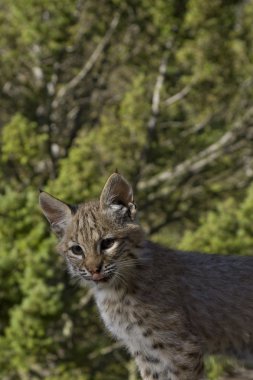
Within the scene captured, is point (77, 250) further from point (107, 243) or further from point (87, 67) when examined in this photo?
point (87, 67)

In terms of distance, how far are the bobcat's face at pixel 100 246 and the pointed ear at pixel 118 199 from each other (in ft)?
0.31

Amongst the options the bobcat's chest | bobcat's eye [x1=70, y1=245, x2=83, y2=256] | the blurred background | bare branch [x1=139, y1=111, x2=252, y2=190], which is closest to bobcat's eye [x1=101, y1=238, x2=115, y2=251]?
bobcat's eye [x1=70, y1=245, x2=83, y2=256]

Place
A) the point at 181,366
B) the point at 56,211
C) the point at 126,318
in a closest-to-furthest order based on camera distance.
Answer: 1. the point at 181,366
2. the point at 126,318
3. the point at 56,211

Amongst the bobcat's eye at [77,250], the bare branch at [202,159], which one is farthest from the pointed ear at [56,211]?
the bare branch at [202,159]

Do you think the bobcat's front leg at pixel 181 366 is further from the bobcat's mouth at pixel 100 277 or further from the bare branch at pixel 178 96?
the bare branch at pixel 178 96

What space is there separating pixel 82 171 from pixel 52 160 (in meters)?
6.15

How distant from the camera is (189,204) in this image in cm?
3694

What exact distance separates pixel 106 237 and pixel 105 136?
21956 millimetres

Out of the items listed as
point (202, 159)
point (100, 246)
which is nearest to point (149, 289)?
point (100, 246)

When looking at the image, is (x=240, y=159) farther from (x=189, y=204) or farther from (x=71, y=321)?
(x=71, y=321)

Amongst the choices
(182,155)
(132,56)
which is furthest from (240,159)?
(132,56)

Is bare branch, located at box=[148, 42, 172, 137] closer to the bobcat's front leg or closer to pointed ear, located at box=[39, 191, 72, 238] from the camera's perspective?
pointed ear, located at box=[39, 191, 72, 238]

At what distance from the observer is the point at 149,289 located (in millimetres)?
8773

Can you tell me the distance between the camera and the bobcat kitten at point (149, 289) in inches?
334
